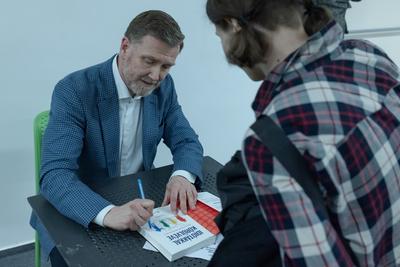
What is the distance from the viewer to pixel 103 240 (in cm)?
112

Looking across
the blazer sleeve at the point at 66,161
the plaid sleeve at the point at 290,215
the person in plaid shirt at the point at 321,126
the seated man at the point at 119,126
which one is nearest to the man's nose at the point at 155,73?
the seated man at the point at 119,126

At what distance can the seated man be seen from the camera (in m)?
1.32

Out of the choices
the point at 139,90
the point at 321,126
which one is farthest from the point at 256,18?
the point at 139,90

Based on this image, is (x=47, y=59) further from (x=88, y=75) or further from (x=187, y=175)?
(x=187, y=175)

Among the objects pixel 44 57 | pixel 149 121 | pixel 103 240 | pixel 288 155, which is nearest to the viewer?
pixel 288 155

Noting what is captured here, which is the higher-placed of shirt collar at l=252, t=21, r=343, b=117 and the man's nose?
shirt collar at l=252, t=21, r=343, b=117

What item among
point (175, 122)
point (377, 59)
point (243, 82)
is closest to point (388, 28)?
point (243, 82)

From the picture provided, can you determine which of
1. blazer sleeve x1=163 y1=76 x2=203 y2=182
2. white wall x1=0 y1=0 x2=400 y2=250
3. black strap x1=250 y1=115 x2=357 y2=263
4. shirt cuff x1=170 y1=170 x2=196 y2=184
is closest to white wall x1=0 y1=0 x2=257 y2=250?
white wall x1=0 y1=0 x2=400 y2=250

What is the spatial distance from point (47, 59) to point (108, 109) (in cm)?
65

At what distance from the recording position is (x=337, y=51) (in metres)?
0.79

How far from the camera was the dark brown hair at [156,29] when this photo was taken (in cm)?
147

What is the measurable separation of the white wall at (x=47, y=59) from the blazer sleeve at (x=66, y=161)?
55 centimetres

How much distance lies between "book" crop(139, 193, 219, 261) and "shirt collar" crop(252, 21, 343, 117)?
47 cm

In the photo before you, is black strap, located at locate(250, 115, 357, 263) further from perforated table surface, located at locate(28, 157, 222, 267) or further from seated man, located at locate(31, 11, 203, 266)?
seated man, located at locate(31, 11, 203, 266)
